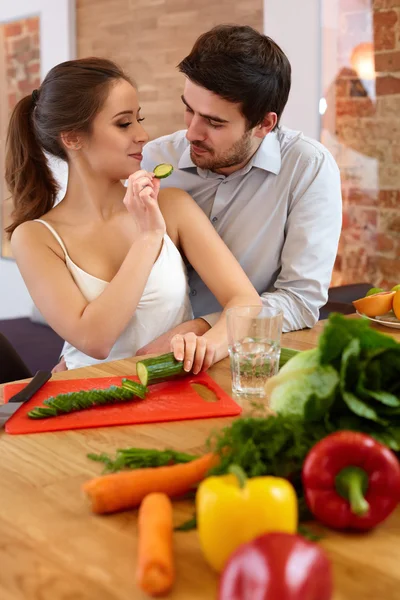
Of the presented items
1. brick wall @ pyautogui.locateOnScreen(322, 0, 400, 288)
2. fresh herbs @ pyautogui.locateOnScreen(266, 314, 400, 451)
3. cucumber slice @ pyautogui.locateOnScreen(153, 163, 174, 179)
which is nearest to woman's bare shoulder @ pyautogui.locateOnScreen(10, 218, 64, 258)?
cucumber slice @ pyautogui.locateOnScreen(153, 163, 174, 179)

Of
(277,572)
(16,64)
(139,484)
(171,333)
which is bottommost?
(171,333)

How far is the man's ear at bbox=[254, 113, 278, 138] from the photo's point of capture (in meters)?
2.53

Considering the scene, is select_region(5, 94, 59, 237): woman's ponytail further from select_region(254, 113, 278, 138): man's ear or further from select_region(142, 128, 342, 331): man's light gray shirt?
select_region(254, 113, 278, 138): man's ear

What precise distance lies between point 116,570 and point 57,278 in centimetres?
140

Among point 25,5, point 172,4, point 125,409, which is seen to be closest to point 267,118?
point 125,409

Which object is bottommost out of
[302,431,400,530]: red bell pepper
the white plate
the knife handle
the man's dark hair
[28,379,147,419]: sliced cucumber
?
the white plate

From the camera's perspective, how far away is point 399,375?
1062 mm

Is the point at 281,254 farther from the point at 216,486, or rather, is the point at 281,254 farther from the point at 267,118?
the point at 216,486

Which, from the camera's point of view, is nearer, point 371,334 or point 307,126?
point 371,334

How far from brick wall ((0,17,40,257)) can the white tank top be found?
4.54 metres

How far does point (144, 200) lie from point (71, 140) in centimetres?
42

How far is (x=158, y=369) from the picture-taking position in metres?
1.60

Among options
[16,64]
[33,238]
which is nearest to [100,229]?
[33,238]

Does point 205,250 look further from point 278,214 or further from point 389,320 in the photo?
point 389,320
